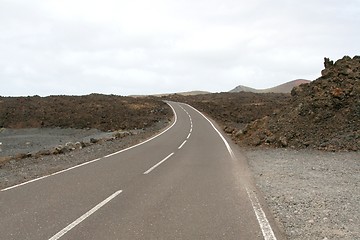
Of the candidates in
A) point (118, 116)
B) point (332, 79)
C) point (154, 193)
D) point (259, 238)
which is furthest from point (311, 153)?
point (118, 116)

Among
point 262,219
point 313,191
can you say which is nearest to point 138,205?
point 262,219

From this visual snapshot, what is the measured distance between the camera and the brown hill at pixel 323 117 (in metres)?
17.7

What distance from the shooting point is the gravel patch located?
5.95m

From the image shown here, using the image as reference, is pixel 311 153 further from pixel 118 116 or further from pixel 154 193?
pixel 118 116

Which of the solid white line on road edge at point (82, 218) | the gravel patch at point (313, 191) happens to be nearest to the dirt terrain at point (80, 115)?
the gravel patch at point (313, 191)

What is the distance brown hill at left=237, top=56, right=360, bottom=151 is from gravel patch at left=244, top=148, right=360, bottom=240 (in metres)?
2.36

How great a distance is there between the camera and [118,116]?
1799 inches

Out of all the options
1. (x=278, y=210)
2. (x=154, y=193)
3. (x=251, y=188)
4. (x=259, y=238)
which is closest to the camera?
(x=259, y=238)

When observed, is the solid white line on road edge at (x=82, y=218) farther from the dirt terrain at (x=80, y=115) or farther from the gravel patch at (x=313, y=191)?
the dirt terrain at (x=80, y=115)

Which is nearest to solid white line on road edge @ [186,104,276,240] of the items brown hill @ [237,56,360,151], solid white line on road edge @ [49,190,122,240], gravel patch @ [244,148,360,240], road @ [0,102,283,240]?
road @ [0,102,283,240]

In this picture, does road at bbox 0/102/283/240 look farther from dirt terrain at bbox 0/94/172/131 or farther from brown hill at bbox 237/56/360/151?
dirt terrain at bbox 0/94/172/131

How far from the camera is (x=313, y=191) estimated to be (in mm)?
8594

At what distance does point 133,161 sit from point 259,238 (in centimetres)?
916

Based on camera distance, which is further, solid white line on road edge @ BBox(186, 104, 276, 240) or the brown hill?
the brown hill
